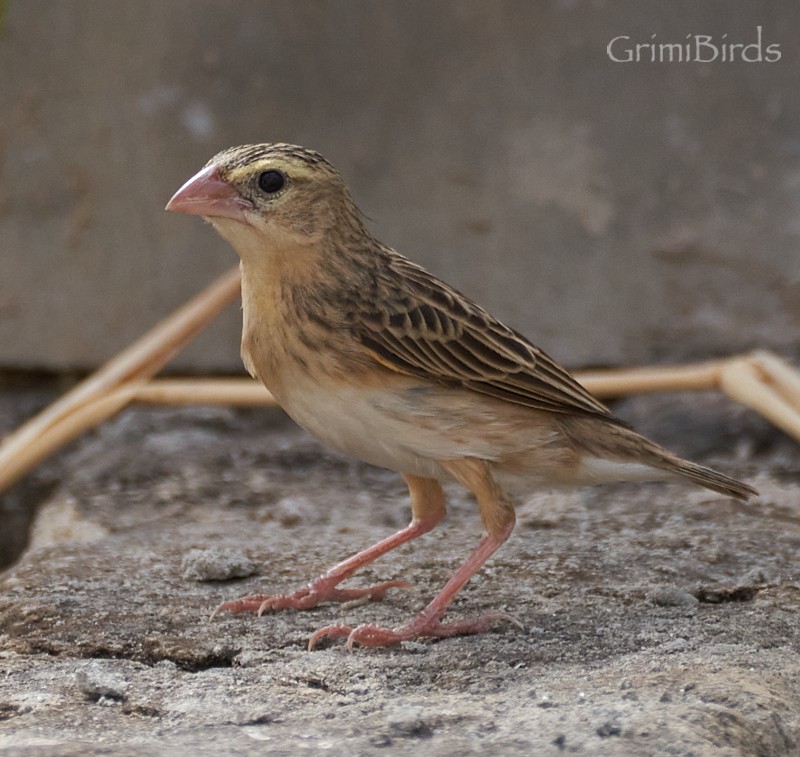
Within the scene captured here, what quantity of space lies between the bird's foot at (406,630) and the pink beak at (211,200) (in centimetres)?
117

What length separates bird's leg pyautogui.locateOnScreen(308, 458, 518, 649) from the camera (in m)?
3.36

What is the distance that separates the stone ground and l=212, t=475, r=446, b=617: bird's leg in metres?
0.06

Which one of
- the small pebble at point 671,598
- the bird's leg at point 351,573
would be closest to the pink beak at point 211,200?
the bird's leg at point 351,573

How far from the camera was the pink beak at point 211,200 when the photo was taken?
3359mm

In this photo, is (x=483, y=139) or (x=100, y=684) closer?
(x=100, y=684)

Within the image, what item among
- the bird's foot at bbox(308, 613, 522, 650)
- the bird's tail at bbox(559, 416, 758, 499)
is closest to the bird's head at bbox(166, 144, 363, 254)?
the bird's tail at bbox(559, 416, 758, 499)

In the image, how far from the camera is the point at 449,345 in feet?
11.7

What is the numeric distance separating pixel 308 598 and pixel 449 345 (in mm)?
862

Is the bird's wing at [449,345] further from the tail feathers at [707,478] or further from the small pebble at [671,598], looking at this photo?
the small pebble at [671,598]

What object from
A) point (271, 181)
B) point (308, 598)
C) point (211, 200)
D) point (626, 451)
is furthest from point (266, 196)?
point (626, 451)

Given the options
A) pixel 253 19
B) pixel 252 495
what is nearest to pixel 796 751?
pixel 252 495

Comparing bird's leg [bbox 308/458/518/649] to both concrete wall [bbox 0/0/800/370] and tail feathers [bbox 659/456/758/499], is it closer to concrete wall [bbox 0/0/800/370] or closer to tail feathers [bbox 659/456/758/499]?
tail feathers [bbox 659/456/758/499]

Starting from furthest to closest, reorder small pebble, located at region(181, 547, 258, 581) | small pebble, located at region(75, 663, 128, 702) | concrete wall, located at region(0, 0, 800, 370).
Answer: concrete wall, located at region(0, 0, 800, 370)
small pebble, located at region(181, 547, 258, 581)
small pebble, located at region(75, 663, 128, 702)

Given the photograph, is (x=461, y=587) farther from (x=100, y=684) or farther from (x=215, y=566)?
(x=100, y=684)
